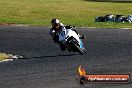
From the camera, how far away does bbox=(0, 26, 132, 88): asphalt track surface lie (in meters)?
19.3

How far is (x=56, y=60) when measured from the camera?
2475 centimetres

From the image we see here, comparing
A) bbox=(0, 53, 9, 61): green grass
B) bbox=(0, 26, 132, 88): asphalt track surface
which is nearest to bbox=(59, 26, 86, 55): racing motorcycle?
bbox=(0, 26, 132, 88): asphalt track surface

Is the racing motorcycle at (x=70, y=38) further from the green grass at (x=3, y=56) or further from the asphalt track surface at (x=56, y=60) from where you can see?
the green grass at (x=3, y=56)

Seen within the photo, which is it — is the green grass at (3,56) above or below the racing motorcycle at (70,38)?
below

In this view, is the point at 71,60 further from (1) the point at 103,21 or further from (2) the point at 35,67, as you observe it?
(1) the point at 103,21

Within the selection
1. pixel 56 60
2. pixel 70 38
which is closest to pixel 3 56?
pixel 56 60

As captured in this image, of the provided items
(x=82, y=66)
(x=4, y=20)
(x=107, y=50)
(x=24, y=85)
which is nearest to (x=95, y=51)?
(x=107, y=50)

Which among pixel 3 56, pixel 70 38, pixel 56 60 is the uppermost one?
pixel 70 38

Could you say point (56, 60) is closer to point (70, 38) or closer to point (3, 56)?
point (70, 38)

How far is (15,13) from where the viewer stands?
5872cm

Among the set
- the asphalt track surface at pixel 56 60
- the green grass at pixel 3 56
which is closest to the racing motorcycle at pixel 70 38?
the asphalt track surface at pixel 56 60

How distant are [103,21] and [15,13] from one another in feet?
49.6

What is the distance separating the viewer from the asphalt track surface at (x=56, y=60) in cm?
1928

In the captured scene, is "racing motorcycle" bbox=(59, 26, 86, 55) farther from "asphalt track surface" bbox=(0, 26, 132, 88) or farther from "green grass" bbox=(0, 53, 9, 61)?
"green grass" bbox=(0, 53, 9, 61)
